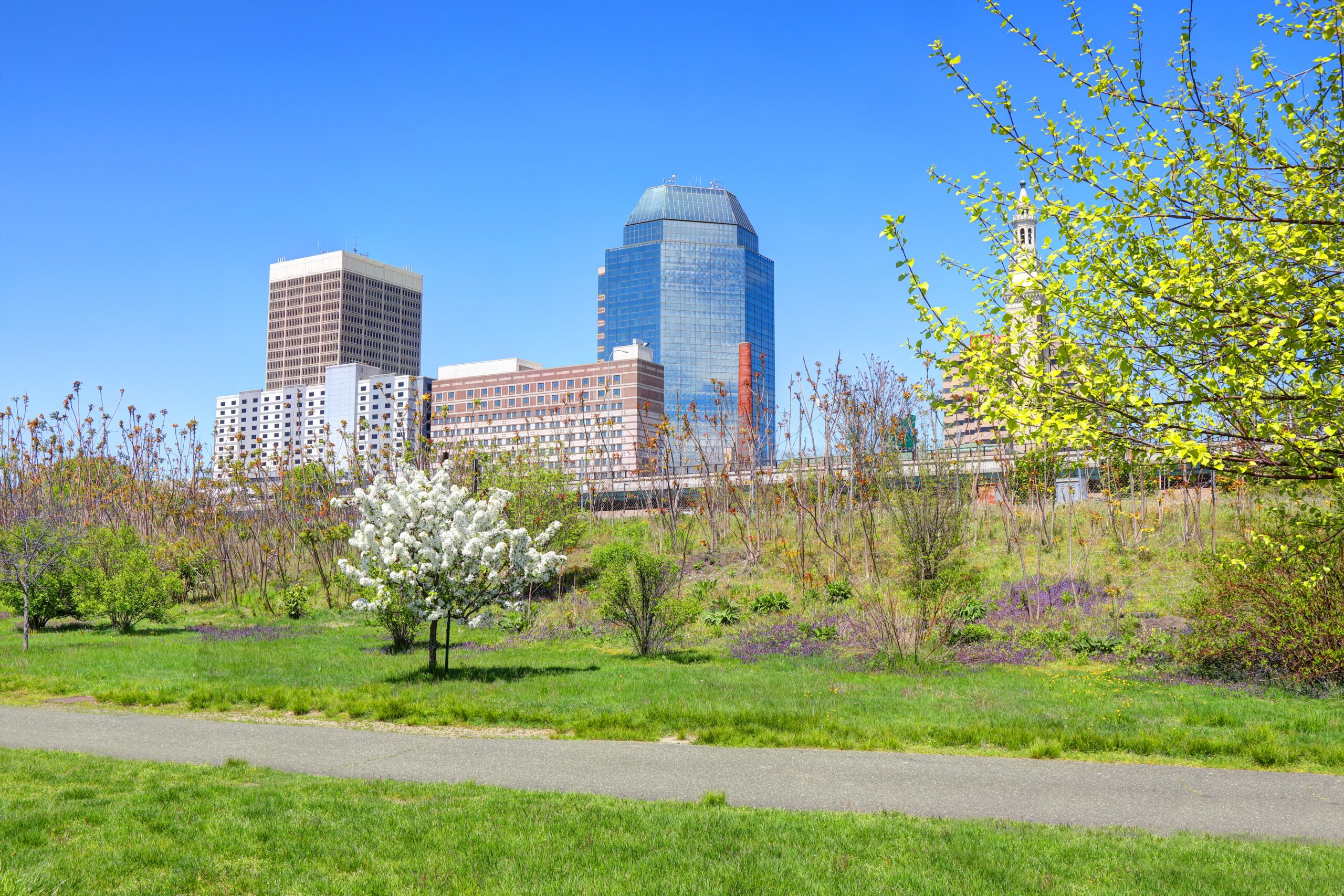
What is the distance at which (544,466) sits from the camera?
34.8 metres

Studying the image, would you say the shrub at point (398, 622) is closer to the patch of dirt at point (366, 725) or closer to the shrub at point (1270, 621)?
the patch of dirt at point (366, 725)

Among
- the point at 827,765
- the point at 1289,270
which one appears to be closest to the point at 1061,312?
the point at 1289,270

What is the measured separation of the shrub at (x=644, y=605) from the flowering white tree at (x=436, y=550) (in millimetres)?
3379

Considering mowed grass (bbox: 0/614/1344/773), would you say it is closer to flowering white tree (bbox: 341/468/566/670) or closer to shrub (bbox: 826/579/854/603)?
flowering white tree (bbox: 341/468/566/670)

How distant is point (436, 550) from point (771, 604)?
10176 mm

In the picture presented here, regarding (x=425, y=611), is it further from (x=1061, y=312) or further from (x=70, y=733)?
(x=1061, y=312)

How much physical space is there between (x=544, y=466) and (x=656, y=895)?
3035cm

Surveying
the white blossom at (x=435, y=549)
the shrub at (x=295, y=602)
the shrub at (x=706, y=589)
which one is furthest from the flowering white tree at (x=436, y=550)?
the shrub at (x=295, y=602)

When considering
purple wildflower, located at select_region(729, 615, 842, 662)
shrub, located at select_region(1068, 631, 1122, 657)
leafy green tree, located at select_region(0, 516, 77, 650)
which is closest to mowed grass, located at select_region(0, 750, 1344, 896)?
purple wildflower, located at select_region(729, 615, 842, 662)

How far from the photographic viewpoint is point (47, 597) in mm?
23188

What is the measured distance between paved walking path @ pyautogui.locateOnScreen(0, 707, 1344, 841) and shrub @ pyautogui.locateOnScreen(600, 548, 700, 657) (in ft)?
24.4

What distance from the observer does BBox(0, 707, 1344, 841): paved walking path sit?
6.60 metres

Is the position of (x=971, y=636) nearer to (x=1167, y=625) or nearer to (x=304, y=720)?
(x=1167, y=625)

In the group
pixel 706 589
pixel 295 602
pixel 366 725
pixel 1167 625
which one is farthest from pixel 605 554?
pixel 366 725
